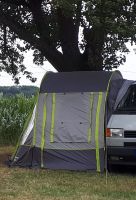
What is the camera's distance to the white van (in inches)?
411

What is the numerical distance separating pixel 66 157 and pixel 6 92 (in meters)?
10.1

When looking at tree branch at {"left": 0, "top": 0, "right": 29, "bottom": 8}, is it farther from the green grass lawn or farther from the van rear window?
the green grass lawn

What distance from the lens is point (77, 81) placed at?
11555 mm

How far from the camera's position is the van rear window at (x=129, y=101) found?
36.6ft

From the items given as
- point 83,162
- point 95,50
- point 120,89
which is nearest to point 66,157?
point 83,162

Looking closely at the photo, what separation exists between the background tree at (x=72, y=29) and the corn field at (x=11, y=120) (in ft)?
8.77

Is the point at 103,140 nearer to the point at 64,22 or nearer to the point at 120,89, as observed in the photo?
the point at 120,89

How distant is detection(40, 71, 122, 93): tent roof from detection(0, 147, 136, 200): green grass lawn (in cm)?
186

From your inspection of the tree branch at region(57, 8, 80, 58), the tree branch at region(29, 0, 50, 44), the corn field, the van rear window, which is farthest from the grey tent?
the corn field

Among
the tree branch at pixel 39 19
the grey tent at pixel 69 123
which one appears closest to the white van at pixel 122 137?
the grey tent at pixel 69 123

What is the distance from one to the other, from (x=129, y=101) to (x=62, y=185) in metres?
2.85

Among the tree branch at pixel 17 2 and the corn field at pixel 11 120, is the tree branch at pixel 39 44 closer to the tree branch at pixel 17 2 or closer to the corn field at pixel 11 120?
the tree branch at pixel 17 2

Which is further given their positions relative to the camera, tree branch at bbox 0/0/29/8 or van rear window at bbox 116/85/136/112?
tree branch at bbox 0/0/29/8

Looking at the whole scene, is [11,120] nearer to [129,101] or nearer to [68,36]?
[68,36]
